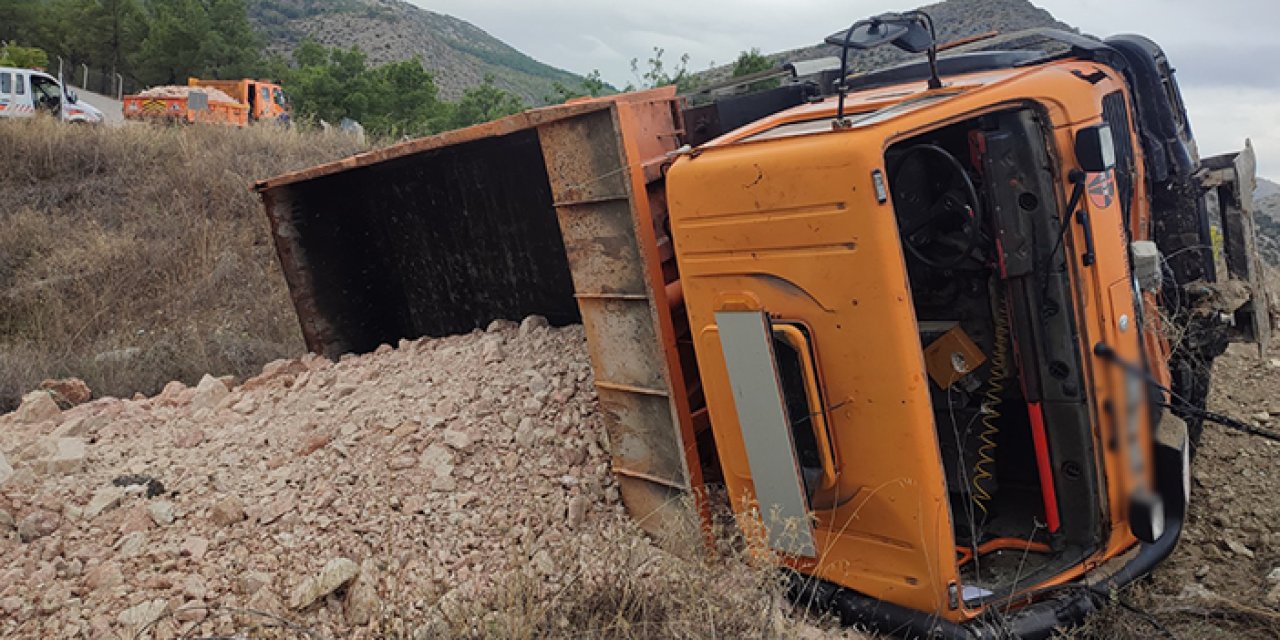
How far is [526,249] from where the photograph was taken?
4.98 meters

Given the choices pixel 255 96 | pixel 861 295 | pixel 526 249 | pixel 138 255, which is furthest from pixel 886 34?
pixel 255 96

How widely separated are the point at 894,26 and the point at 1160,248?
2008 millimetres

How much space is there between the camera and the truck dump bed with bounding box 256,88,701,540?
3.58 meters

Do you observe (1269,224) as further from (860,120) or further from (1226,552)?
(860,120)

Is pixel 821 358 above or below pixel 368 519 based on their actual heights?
above

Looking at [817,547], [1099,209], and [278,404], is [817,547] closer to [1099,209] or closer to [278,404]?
[1099,209]

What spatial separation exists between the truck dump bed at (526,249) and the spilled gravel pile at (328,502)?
13.4 inches

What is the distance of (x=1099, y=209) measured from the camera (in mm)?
3047

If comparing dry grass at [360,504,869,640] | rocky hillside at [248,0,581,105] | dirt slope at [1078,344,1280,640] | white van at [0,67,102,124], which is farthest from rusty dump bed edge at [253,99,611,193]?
rocky hillside at [248,0,581,105]

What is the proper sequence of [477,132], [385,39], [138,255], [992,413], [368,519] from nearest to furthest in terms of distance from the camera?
[992,413]
[368,519]
[477,132]
[138,255]
[385,39]

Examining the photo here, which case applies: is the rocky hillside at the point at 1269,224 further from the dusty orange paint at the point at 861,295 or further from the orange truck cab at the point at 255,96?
the orange truck cab at the point at 255,96

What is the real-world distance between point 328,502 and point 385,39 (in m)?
55.5

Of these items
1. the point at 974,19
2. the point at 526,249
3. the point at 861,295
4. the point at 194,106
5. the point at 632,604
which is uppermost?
the point at 194,106

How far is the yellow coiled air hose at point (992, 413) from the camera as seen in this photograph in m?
3.18
